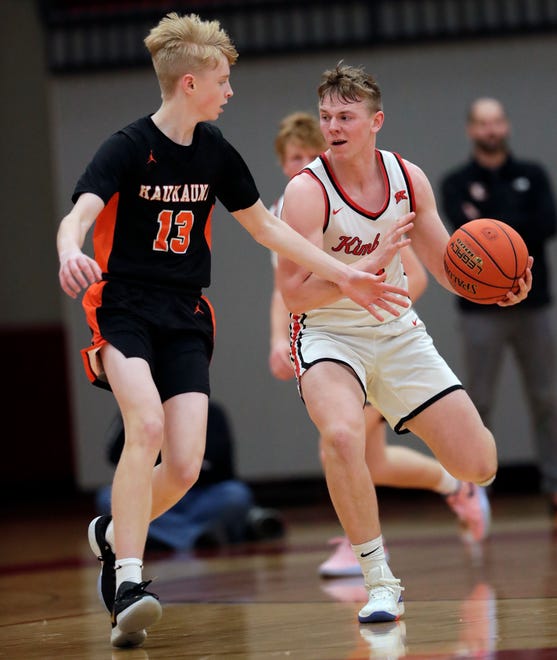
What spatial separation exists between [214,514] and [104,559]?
A: 3.09m

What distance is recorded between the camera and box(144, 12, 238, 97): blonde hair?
4113 mm

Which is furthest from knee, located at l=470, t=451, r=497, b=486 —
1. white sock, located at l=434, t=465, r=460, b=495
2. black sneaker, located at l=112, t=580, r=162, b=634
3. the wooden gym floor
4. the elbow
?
white sock, located at l=434, t=465, r=460, b=495

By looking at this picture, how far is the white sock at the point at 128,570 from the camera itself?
3691 millimetres

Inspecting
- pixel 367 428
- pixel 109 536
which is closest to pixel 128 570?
pixel 109 536

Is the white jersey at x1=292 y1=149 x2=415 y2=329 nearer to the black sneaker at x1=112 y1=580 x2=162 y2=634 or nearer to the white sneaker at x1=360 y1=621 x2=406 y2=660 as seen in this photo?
the white sneaker at x1=360 y1=621 x2=406 y2=660

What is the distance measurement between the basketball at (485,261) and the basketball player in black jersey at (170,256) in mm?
207

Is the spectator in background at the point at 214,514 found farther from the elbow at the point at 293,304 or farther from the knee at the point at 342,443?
the knee at the point at 342,443

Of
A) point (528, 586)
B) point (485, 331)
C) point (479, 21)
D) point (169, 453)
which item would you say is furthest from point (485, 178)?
point (169, 453)

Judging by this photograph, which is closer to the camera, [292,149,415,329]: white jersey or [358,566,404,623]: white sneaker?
[358,566,404,623]: white sneaker

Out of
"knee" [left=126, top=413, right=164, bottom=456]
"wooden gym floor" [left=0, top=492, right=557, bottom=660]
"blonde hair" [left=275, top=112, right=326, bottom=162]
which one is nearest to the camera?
"wooden gym floor" [left=0, top=492, right=557, bottom=660]

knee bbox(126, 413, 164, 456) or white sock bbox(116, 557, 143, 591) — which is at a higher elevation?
knee bbox(126, 413, 164, 456)

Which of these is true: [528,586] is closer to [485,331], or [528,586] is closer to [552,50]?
[485,331]

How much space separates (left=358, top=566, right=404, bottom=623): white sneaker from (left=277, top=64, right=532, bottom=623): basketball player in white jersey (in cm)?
7

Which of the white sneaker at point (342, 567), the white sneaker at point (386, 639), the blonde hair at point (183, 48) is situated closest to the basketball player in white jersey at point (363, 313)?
the white sneaker at point (386, 639)
